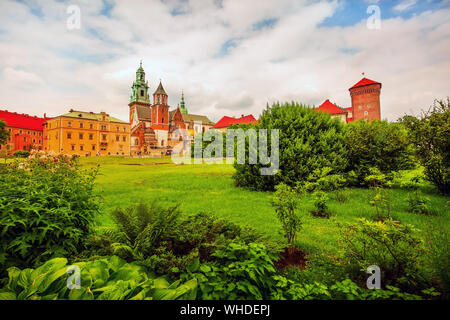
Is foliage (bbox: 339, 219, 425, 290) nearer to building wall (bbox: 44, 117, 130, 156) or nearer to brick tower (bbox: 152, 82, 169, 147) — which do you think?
building wall (bbox: 44, 117, 130, 156)

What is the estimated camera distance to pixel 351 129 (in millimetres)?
11305

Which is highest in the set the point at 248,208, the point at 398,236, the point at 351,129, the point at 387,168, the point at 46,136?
the point at 46,136

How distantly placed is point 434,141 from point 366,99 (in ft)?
188

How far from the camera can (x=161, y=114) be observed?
83.5 meters

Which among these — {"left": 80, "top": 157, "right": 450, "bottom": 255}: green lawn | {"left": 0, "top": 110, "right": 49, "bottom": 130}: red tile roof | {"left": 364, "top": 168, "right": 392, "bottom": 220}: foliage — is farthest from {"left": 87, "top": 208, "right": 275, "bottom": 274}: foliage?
{"left": 0, "top": 110, "right": 49, "bottom": 130}: red tile roof

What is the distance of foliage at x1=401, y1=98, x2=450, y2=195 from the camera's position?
777cm

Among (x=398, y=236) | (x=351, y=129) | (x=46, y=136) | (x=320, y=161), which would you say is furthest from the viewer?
(x=46, y=136)

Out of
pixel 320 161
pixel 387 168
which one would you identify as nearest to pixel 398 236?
pixel 320 161

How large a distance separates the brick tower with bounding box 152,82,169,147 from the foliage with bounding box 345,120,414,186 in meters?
75.0

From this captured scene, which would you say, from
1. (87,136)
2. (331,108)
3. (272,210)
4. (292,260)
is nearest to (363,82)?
(331,108)

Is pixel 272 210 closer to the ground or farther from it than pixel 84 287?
closer to the ground

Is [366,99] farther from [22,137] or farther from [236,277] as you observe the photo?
[22,137]

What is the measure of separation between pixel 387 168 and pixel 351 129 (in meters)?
2.64
